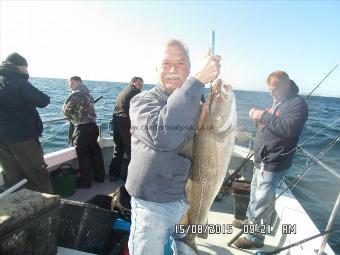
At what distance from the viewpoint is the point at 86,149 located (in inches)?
260

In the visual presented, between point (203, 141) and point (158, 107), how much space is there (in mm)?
407

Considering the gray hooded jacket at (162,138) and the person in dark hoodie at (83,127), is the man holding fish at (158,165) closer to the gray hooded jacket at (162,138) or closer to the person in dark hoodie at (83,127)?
the gray hooded jacket at (162,138)

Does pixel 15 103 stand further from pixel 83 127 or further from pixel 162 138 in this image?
pixel 162 138

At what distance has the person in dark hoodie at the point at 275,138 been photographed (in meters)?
4.04

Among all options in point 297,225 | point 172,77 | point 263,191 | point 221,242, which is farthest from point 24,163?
point 297,225

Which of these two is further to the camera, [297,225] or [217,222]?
[217,222]

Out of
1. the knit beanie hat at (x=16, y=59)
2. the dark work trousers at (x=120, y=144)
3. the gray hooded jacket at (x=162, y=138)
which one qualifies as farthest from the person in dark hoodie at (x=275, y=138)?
the knit beanie hat at (x=16, y=59)

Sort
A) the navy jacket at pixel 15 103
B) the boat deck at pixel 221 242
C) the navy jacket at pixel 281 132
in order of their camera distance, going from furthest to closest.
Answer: the navy jacket at pixel 15 103, the boat deck at pixel 221 242, the navy jacket at pixel 281 132

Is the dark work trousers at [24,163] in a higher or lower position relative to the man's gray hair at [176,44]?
lower

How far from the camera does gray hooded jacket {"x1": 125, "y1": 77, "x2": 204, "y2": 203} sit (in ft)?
5.91

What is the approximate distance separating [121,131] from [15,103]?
9.10 feet

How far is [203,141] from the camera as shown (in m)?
2.07

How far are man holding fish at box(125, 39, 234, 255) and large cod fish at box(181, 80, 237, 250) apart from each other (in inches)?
1.1

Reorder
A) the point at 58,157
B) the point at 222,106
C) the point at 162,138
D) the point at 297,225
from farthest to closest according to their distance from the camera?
the point at 58,157 → the point at 297,225 → the point at 222,106 → the point at 162,138
